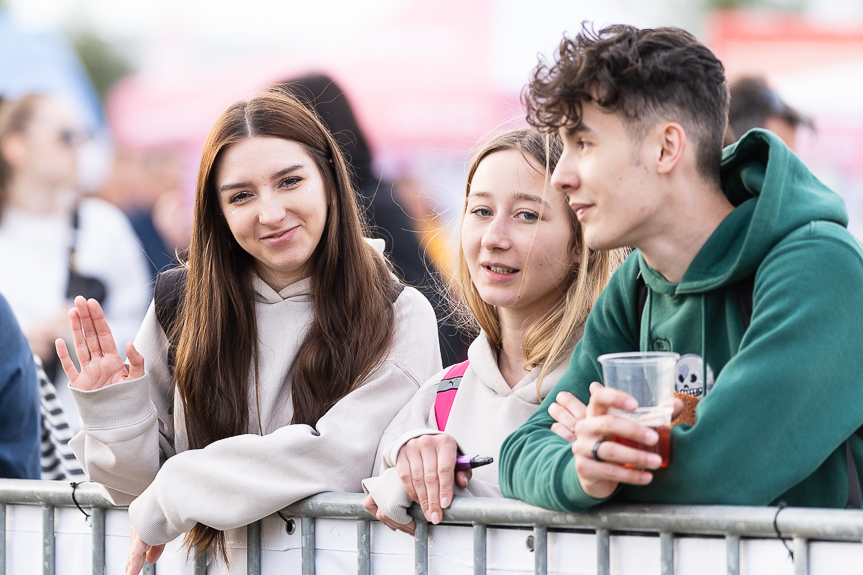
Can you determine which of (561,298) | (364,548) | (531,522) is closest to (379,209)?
(561,298)

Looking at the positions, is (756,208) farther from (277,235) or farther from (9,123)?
(9,123)

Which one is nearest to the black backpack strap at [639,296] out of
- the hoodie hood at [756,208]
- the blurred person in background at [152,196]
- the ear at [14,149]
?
the hoodie hood at [756,208]

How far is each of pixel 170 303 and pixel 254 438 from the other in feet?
2.33

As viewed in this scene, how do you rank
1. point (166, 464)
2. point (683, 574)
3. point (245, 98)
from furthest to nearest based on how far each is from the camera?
point (245, 98)
point (166, 464)
point (683, 574)

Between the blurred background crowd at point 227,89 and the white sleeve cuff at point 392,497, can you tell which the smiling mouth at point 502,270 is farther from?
the blurred background crowd at point 227,89

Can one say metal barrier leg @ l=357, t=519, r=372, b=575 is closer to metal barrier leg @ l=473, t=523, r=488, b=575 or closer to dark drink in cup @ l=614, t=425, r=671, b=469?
metal barrier leg @ l=473, t=523, r=488, b=575

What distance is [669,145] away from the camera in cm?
199

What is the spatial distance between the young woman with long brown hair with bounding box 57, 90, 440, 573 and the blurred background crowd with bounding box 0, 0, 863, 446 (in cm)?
222

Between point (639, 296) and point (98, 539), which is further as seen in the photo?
point (98, 539)

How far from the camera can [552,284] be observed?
260 centimetres

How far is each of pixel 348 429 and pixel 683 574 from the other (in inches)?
39.9

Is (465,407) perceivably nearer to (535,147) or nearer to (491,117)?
(535,147)

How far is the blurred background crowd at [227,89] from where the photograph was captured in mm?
5793

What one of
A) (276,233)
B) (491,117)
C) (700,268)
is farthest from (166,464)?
(491,117)
